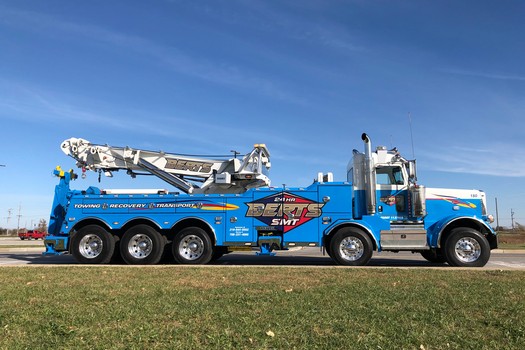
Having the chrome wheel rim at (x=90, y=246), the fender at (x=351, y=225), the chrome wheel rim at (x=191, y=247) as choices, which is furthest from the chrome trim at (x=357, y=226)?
the chrome wheel rim at (x=90, y=246)

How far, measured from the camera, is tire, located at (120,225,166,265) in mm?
11984

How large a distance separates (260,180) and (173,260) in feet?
12.2

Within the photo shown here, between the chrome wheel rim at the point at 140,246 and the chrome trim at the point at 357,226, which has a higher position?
the chrome trim at the point at 357,226

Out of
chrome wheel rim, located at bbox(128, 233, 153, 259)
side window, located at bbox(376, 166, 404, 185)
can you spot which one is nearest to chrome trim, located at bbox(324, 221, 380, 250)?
side window, located at bbox(376, 166, 404, 185)

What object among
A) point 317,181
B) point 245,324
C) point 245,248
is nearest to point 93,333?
point 245,324

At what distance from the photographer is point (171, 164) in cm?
1388

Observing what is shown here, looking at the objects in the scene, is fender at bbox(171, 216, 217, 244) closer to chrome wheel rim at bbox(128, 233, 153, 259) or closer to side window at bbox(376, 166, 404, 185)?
chrome wheel rim at bbox(128, 233, 153, 259)

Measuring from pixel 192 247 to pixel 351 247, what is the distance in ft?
14.6

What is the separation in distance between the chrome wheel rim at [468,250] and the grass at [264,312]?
282cm

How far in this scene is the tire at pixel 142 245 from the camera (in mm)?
11984

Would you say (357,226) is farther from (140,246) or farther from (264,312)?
(264,312)

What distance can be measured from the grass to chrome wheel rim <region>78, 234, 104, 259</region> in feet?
12.7

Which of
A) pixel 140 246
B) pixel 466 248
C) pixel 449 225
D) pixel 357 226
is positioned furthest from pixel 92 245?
pixel 466 248

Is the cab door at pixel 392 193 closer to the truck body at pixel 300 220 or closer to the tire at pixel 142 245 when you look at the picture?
the truck body at pixel 300 220
